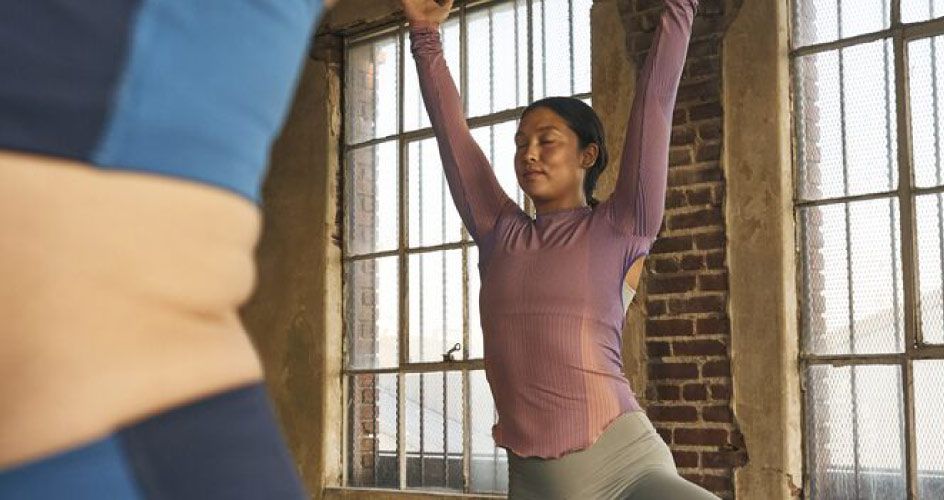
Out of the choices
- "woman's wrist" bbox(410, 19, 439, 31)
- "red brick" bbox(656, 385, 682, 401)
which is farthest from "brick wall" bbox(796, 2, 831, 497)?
"woman's wrist" bbox(410, 19, 439, 31)

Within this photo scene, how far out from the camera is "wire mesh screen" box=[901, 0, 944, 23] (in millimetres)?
3967

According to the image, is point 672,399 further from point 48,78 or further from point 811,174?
point 48,78

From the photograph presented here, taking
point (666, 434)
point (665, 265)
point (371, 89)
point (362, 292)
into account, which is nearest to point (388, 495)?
point (362, 292)

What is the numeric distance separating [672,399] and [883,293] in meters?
0.80

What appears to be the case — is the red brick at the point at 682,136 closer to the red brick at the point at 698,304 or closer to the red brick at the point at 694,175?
the red brick at the point at 694,175

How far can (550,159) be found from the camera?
282cm

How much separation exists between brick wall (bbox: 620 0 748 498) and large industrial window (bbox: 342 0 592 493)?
2.13 feet

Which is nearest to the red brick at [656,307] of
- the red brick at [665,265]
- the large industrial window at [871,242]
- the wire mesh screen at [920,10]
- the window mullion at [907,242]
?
the red brick at [665,265]

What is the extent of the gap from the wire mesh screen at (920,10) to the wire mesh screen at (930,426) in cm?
108

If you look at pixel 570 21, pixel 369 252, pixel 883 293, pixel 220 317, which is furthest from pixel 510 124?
pixel 220 317

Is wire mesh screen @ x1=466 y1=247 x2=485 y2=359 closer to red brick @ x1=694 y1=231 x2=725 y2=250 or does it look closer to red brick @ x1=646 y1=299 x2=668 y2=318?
red brick @ x1=646 y1=299 x2=668 y2=318

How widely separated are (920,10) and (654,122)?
1.83 meters

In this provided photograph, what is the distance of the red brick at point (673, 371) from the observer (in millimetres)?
4305

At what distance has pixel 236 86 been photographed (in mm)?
586
